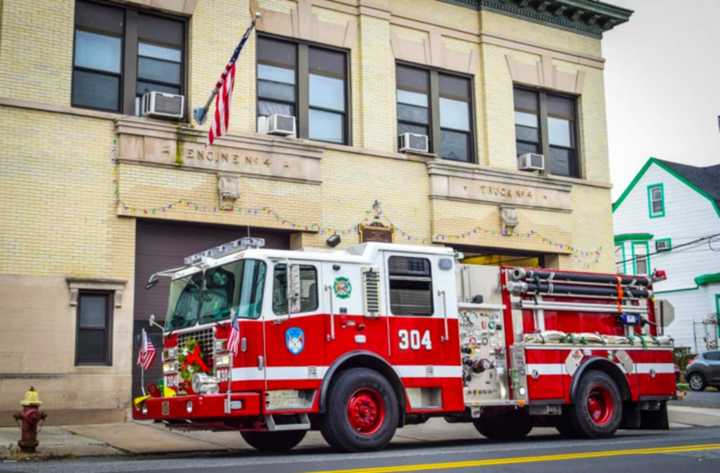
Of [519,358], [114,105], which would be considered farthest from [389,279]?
[114,105]

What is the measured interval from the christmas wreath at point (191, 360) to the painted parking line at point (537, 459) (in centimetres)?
331

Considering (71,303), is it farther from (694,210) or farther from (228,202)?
(694,210)

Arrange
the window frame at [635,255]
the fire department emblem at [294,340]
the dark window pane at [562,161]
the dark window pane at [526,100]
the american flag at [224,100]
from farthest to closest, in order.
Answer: the window frame at [635,255] < the dark window pane at [562,161] < the dark window pane at [526,100] < the american flag at [224,100] < the fire department emblem at [294,340]

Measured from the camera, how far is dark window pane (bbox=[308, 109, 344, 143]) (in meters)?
20.5

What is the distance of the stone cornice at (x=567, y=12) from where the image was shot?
23.6 m

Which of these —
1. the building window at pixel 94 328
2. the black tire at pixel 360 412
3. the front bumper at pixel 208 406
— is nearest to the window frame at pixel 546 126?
the building window at pixel 94 328

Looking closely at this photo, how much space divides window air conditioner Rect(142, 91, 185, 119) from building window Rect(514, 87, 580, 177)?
30.4 ft

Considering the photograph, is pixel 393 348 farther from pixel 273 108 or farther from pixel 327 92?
pixel 327 92

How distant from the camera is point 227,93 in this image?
55.0 feet

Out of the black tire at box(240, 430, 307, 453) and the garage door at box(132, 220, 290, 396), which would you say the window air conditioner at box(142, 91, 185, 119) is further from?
the black tire at box(240, 430, 307, 453)

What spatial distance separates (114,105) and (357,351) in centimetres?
827

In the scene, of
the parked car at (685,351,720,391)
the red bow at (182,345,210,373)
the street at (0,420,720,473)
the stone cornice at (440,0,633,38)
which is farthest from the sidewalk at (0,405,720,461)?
the parked car at (685,351,720,391)

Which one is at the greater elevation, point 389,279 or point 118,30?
point 118,30

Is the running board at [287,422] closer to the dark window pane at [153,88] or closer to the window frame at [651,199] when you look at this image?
the dark window pane at [153,88]
